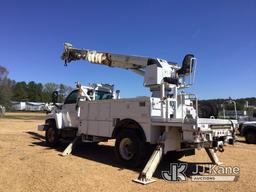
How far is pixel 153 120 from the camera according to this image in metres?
8.20

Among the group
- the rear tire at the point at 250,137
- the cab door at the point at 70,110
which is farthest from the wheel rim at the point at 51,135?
the rear tire at the point at 250,137

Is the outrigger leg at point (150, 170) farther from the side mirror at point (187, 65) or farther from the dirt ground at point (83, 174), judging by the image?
the side mirror at point (187, 65)

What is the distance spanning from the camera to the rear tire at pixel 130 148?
834cm

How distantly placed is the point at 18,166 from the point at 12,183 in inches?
73.2

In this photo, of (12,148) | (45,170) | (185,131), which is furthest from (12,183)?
(12,148)

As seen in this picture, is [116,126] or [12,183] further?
[116,126]

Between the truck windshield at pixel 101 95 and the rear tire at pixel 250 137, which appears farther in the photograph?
the rear tire at pixel 250 137

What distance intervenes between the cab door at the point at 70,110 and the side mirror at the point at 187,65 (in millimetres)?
4681

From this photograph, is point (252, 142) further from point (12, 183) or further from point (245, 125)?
point (12, 183)

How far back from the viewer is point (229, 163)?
10195mm

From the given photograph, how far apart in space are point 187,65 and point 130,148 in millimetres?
2925

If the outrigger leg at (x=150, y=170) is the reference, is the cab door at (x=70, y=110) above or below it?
above

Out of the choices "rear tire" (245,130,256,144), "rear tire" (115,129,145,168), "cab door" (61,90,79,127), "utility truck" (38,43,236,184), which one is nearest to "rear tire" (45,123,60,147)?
"cab door" (61,90,79,127)

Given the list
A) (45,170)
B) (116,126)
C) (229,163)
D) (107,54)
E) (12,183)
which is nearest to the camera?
(12,183)
